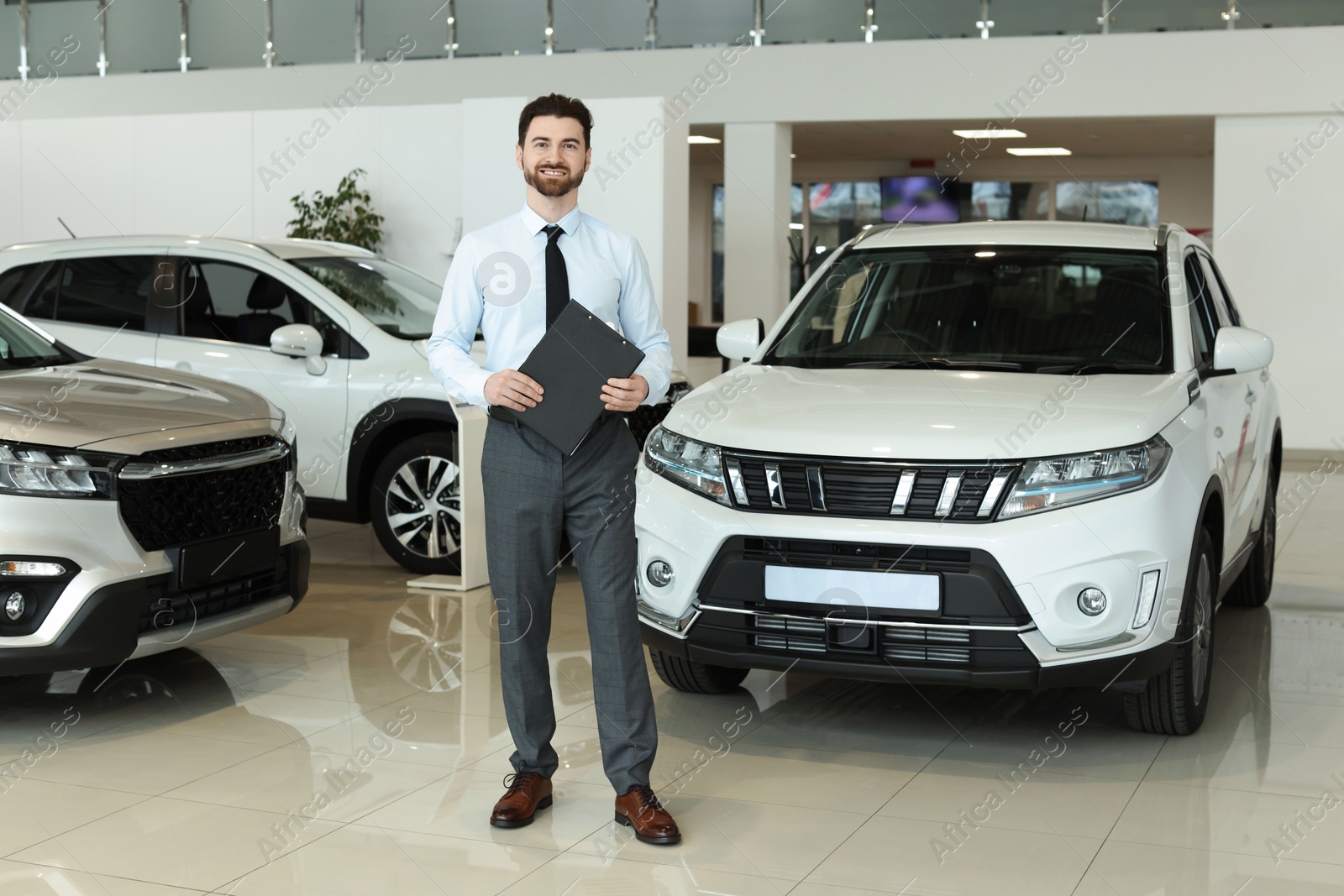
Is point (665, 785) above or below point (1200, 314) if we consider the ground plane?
below

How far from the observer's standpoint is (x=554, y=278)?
320 centimetres

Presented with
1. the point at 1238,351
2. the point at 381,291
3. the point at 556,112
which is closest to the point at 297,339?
the point at 381,291

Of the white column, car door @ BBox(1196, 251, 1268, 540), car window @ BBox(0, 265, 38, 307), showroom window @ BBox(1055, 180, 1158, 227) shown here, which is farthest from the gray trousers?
showroom window @ BBox(1055, 180, 1158, 227)

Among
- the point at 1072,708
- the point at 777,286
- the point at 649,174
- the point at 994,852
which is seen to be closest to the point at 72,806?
the point at 994,852

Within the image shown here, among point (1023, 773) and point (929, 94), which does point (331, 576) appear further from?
point (929, 94)

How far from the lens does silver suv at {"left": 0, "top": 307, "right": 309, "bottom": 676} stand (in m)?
3.85

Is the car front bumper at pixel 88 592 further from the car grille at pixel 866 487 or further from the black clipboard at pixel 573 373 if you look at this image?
the car grille at pixel 866 487

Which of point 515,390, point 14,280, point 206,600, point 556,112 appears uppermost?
point 556,112

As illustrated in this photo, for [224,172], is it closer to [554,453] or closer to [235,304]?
[235,304]

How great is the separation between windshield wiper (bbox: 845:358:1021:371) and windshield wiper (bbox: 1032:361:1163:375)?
0.30ft

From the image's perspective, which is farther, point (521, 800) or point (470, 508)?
point (470, 508)

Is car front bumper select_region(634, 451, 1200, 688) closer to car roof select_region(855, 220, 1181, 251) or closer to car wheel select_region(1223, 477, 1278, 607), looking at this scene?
car roof select_region(855, 220, 1181, 251)

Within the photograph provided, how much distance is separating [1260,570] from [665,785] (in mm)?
3389

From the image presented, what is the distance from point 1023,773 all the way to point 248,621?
2.47 m
